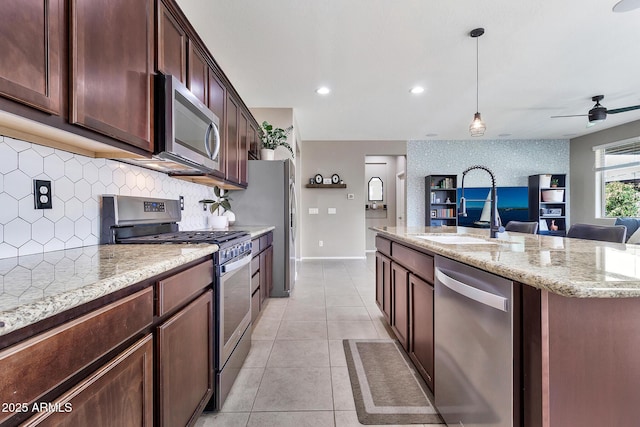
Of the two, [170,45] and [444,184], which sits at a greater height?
[170,45]

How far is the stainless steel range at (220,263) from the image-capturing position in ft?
4.78

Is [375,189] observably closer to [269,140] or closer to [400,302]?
[269,140]

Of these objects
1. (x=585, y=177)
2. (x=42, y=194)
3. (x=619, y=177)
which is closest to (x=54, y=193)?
(x=42, y=194)

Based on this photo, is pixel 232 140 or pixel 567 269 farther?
pixel 232 140

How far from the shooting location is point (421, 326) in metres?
1.60

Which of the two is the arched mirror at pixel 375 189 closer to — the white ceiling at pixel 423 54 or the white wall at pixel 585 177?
the white ceiling at pixel 423 54

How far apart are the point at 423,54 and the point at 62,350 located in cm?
330

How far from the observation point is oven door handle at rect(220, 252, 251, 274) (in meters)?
1.49

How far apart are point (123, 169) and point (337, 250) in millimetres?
4843

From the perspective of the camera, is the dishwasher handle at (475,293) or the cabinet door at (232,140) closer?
the dishwasher handle at (475,293)

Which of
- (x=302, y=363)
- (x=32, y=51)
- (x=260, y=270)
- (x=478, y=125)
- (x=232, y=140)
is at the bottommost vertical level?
(x=302, y=363)

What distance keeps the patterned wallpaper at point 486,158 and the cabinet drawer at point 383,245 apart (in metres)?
3.98

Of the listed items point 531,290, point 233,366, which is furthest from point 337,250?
point 531,290

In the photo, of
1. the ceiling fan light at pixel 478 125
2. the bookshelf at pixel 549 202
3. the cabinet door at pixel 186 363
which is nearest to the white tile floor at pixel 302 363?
the cabinet door at pixel 186 363
